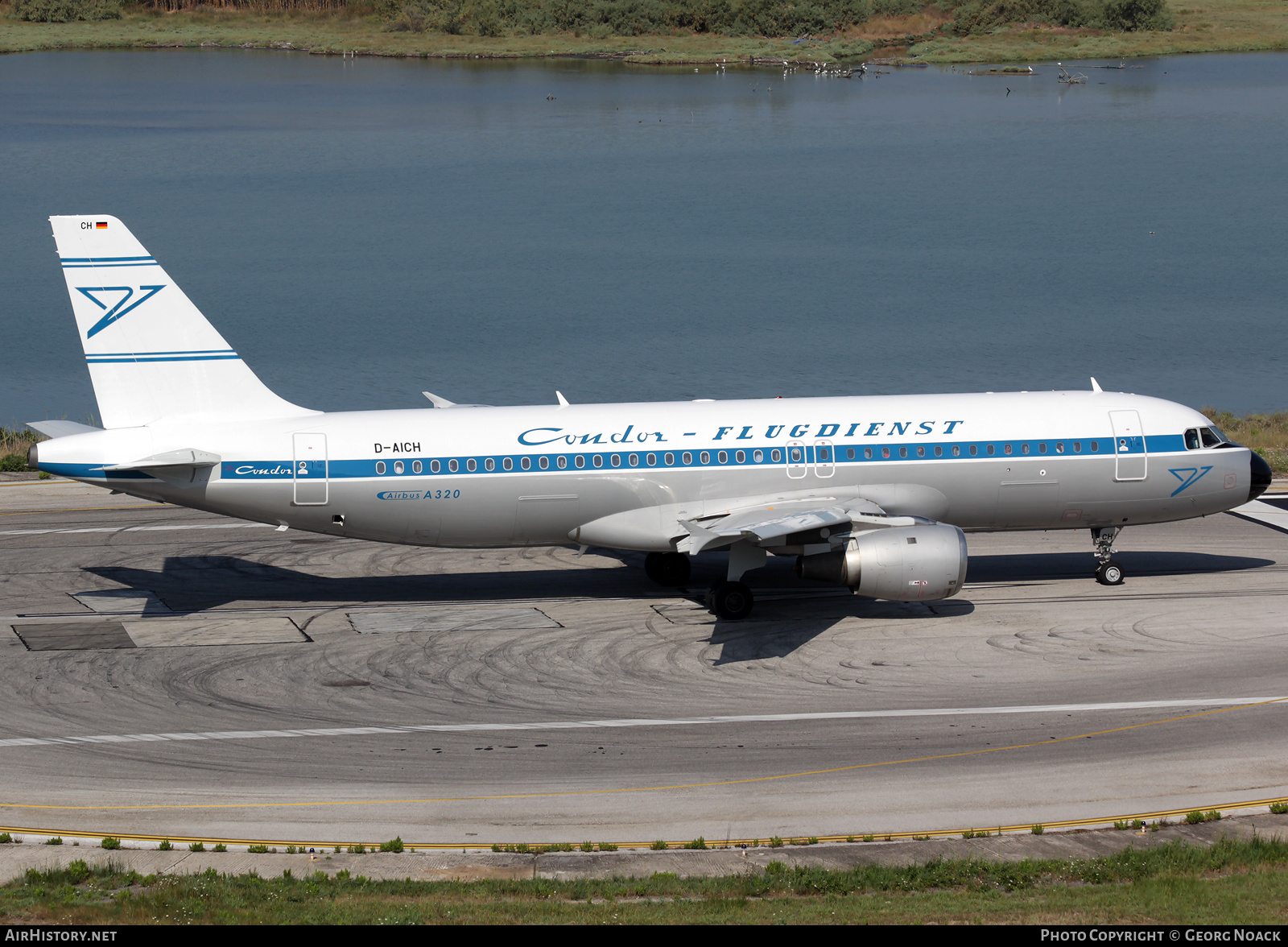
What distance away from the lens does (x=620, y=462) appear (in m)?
35.1

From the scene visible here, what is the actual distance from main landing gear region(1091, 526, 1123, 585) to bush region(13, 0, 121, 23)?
18740 cm

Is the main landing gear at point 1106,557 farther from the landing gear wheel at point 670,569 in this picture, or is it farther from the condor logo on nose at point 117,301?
the condor logo on nose at point 117,301

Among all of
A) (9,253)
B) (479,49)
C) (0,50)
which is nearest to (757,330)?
(9,253)

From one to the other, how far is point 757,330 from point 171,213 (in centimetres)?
4777

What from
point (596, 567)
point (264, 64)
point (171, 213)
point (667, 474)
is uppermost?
point (264, 64)

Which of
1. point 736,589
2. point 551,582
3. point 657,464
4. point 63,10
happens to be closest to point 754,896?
point 736,589

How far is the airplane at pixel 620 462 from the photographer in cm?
3347

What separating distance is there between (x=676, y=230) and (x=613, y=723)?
76.8m

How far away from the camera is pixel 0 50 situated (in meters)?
184

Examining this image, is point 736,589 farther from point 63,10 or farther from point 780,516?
point 63,10

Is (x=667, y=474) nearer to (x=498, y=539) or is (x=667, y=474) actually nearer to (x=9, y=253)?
(x=498, y=539)

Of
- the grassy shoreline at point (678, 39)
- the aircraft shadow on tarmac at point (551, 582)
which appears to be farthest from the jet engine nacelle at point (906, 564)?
the grassy shoreline at point (678, 39)

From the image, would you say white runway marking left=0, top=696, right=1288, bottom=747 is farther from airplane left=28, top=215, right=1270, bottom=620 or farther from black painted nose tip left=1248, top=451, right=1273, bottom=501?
black painted nose tip left=1248, top=451, right=1273, bottom=501

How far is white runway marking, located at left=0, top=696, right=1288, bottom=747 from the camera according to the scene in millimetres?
27764
